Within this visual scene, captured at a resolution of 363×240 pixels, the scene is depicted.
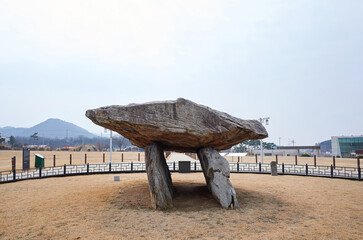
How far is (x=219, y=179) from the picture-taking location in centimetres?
911

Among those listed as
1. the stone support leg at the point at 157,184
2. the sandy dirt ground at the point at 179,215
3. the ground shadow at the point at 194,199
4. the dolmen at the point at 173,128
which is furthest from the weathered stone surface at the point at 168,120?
the sandy dirt ground at the point at 179,215

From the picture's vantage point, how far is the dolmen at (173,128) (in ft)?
26.7

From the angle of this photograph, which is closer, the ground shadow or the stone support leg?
the stone support leg

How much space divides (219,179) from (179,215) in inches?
88.1

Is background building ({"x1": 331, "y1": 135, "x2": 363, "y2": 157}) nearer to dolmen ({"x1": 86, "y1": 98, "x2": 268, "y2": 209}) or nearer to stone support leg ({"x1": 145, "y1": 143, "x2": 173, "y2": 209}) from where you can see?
dolmen ({"x1": 86, "y1": 98, "x2": 268, "y2": 209})

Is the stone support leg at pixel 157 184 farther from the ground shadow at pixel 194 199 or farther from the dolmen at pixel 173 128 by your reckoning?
the ground shadow at pixel 194 199

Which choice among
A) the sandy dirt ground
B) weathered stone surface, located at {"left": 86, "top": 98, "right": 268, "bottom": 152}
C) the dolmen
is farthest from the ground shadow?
weathered stone surface, located at {"left": 86, "top": 98, "right": 268, "bottom": 152}

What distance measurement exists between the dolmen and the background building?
184 feet

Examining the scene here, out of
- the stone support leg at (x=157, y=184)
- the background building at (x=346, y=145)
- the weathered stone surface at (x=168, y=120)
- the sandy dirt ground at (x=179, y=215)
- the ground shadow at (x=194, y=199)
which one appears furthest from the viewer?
the background building at (x=346, y=145)

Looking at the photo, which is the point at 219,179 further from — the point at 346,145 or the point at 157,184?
the point at 346,145

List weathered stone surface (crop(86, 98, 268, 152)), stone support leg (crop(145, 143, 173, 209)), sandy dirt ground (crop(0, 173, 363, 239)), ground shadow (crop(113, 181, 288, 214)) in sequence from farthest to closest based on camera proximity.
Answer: ground shadow (crop(113, 181, 288, 214))
stone support leg (crop(145, 143, 173, 209))
weathered stone surface (crop(86, 98, 268, 152))
sandy dirt ground (crop(0, 173, 363, 239))

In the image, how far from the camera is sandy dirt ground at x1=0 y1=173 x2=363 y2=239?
20.8ft

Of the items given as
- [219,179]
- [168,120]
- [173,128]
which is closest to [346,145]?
[219,179]

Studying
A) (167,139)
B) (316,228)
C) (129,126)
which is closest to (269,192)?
(316,228)
